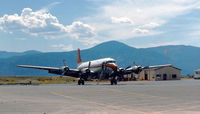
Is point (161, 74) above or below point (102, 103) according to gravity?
above

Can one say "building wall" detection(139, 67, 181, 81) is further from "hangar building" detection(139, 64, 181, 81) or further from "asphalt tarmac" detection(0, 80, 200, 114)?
"asphalt tarmac" detection(0, 80, 200, 114)

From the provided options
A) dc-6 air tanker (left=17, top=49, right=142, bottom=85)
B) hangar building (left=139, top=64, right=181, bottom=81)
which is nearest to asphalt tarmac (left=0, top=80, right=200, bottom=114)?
dc-6 air tanker (left=17, top=49, right=142, bottom=85)

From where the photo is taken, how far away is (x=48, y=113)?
13742mm

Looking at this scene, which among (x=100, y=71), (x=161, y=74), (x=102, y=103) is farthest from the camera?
(x=161, y=74)

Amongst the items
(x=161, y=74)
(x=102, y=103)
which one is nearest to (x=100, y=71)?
(x=102, y=103)

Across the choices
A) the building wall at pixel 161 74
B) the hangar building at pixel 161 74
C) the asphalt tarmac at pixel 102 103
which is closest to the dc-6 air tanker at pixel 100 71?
the asphalt tarmac at pixel 102 103

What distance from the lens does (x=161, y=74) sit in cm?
8812

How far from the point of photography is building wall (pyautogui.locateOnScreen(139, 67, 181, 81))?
286ft

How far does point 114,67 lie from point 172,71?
47018 mm

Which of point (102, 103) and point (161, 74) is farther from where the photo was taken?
point (161, 74)

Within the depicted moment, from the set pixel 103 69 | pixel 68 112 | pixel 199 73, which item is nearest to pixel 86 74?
pixel 103 69

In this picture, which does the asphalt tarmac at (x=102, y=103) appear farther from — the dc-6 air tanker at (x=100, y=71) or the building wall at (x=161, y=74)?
the building wall at (x=161, y=74)

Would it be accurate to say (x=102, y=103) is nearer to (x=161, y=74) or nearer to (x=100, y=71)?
(x=100, y=71)

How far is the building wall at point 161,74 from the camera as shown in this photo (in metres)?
87.1
